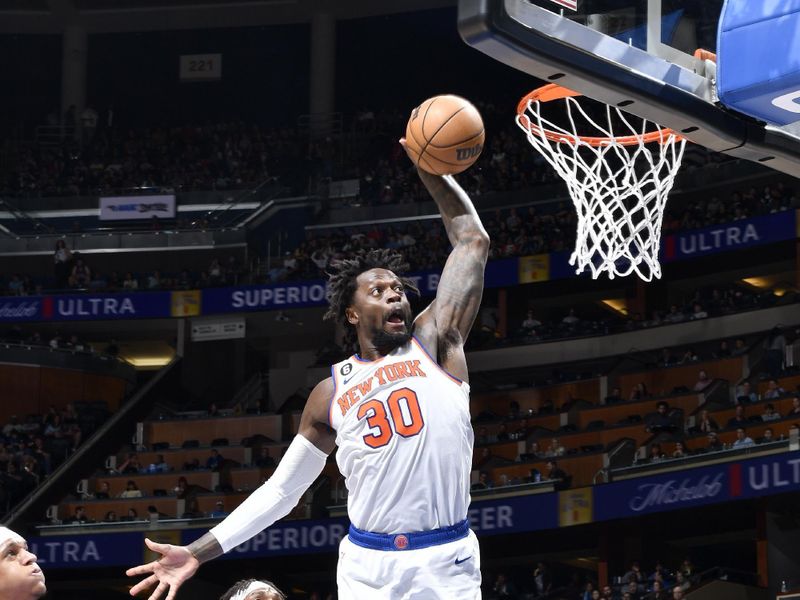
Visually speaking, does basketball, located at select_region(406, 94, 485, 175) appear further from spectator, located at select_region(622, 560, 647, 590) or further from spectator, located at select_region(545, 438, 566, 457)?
spectator, located at select_region(545, 438, 566, 457)

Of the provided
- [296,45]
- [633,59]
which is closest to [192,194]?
[296,45]

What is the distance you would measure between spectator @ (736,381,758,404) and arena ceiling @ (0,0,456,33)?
1374 centimetres

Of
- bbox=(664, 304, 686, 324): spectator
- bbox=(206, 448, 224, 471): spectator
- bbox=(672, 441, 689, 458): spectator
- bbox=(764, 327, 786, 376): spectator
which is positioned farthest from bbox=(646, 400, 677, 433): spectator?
bbox=(206, 448, 224, 471): spectator

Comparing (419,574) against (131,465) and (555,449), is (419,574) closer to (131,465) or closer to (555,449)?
(555,449)

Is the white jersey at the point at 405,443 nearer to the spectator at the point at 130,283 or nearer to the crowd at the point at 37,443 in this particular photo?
the crowd at the point at 37,443

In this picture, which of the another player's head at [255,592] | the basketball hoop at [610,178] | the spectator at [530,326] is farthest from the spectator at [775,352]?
the another player's head at [255,592]

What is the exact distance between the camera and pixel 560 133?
802 cm

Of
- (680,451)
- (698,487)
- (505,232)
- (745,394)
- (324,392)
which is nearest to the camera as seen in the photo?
(324,392)

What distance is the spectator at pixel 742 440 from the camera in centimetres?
1567

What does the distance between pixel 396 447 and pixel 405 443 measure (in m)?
0.03

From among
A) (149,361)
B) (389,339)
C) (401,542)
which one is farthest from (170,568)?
(149,361)

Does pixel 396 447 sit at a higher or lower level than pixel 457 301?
lower

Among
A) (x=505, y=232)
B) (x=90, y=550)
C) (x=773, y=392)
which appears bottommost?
(x=90, y=550)

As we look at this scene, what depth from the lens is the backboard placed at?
5379 mm
